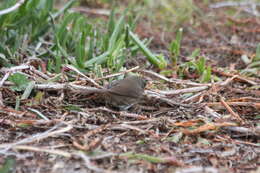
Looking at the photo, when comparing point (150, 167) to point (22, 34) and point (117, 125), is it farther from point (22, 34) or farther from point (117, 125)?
point (22, 34)

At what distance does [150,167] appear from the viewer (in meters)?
2.06

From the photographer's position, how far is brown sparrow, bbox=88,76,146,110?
2.74 meters

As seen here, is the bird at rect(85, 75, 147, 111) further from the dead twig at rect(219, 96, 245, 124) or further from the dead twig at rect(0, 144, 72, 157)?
the dead twig at rect(0, 144, 72, 157)

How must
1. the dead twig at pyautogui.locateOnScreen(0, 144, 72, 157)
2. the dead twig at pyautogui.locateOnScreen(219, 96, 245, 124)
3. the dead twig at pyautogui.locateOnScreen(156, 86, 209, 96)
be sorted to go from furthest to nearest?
the dead twig at pyautogui.locateOnScreen(156, 86, 209, 96)
the dead twig at pyautogui.locateOnScreen(219, 96, 245, 124)
the dead twig at pyautogui.locateOnScreen(0, 144, 72, 157)

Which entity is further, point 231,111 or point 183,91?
point 183,91

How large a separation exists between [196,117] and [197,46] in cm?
202

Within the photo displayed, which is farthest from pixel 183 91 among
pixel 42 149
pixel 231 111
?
pixel 42 149

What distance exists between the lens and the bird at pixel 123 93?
274 cm

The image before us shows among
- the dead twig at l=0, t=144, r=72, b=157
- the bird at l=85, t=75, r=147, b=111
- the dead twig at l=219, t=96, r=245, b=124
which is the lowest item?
the dead twig at l=0, t=144, r=72, b=157

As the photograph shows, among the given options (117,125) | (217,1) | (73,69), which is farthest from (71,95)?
(217,1)

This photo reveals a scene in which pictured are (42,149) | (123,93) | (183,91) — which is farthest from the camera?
(183,91)

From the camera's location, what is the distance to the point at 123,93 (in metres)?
2.75

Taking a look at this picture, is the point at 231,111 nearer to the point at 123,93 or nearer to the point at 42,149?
the point at 123,93

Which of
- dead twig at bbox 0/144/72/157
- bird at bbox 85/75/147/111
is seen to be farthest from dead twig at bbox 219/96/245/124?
dead twig at bbox 0/144/72/157
